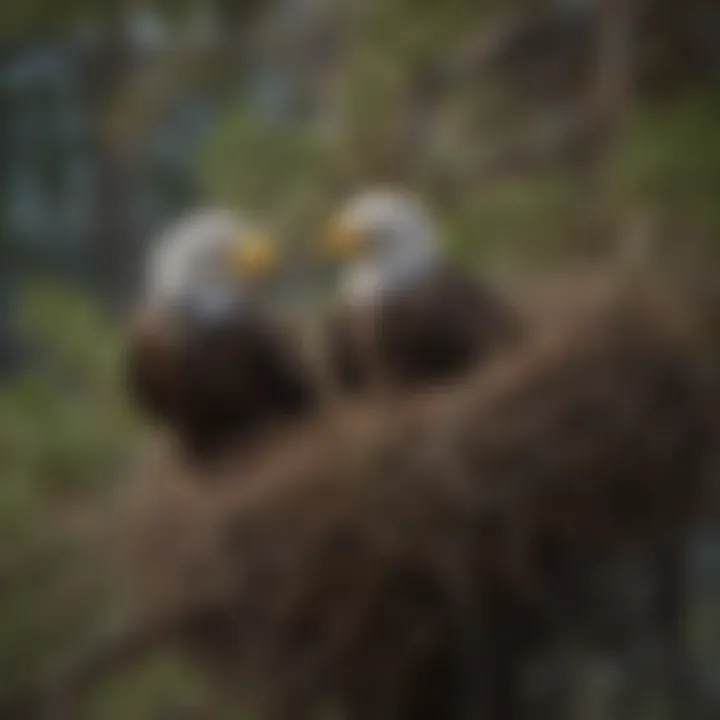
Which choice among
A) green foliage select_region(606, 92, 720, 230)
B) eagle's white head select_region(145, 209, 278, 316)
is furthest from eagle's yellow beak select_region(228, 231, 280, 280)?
green foliage select_region(606, 92, 720, 230)

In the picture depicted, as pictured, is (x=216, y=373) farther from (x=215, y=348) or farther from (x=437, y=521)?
(x=437, y=521)

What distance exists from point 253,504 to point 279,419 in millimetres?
153

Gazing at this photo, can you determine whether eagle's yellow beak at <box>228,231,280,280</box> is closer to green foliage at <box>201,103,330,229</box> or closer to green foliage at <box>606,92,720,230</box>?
green foliage at <box>201,103,330,229</box>

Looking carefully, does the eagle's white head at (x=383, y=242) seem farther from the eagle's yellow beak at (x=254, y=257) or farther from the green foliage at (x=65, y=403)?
the green foliage at (x=65, y=403)

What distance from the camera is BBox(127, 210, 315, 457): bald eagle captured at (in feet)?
4.33

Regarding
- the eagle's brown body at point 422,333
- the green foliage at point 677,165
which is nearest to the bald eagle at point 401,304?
the eagle's brown body at point 422,333

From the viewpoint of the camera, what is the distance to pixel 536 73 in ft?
4.45

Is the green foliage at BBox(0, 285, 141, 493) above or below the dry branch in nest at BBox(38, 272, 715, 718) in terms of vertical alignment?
above

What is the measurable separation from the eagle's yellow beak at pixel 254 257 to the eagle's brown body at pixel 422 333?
0.20 feet

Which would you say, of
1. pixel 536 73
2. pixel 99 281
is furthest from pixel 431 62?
pixel 99 281

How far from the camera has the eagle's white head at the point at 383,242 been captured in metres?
1.30

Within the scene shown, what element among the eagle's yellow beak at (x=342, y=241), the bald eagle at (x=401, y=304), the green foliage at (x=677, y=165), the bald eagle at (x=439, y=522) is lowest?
the bald eagle at (x=439, y=522)

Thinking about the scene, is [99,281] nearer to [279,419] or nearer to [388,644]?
[279,419]

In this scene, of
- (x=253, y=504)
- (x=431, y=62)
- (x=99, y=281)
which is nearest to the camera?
(x=253, y=504)
